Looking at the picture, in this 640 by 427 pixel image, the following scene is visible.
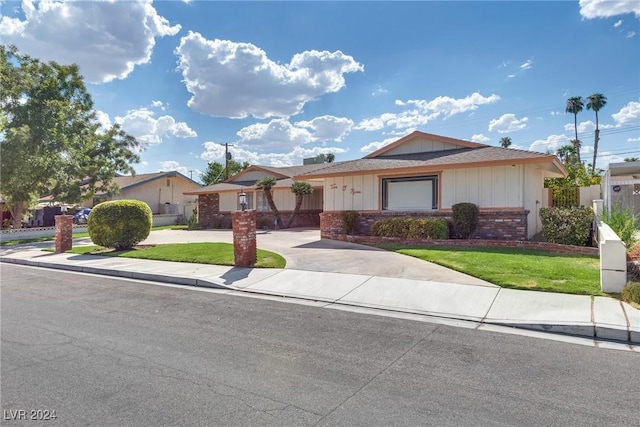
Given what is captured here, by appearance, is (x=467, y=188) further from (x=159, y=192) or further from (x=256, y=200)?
(x=159, y=192)

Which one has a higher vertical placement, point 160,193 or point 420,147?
point 420,147

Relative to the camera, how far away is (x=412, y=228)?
43.5 ft

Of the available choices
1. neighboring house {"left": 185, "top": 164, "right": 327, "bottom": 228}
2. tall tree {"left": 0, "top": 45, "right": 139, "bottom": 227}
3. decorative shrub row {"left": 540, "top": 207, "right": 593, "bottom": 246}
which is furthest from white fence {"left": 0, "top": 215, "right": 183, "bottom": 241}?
decorative shrub row {"left": 540, "top": 207, "right": 593, "bottom": 246}

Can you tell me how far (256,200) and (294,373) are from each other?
2243cm

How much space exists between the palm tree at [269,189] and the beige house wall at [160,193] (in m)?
13.4

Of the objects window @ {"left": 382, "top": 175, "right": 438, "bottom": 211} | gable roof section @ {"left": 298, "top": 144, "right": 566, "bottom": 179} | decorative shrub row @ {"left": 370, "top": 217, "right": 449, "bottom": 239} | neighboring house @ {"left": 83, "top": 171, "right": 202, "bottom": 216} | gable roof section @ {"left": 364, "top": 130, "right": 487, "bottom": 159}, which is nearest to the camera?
gable roof section @ {"left": 298, "top": 144, "right": 566, "bottom": 179}

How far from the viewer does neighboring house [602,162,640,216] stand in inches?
492

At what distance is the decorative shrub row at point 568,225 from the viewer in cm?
1085

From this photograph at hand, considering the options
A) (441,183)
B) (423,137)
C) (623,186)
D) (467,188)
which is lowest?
(467,188)

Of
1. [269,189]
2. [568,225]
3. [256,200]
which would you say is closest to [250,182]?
[256,200]

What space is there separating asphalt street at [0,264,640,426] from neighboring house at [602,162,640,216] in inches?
407

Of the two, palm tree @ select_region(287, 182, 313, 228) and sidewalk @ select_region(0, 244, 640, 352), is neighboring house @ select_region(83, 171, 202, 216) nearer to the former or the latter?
palm tree @ select_region(287, 182, 313, 228)

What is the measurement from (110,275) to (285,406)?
885 centimetres

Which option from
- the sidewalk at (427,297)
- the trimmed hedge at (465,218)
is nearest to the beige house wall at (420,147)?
the trimmed hedge at (465,218)
